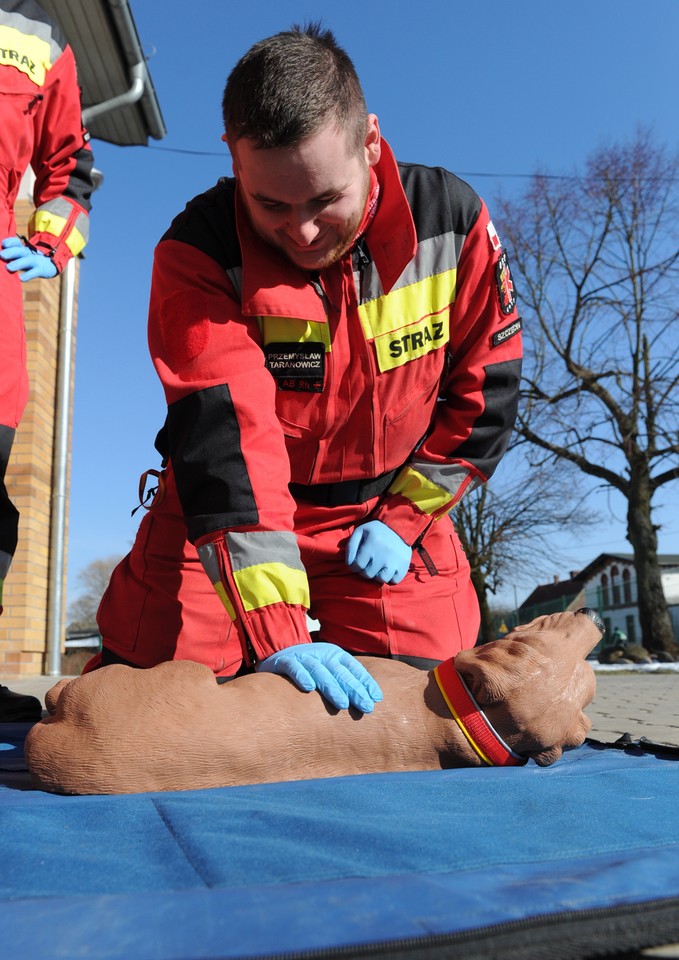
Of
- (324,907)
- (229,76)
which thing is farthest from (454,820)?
(229,76)

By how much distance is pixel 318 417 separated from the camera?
2520 millimetres

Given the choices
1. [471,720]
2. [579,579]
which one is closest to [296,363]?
[471,720]

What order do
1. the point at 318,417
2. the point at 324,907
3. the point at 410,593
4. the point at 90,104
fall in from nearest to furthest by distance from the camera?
1. the point at 324,907
2. the point at 318,417
3. the point at 410,593
4. the point at 90,104

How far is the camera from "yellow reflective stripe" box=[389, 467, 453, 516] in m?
2.71

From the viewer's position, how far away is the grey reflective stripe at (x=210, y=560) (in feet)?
6.50

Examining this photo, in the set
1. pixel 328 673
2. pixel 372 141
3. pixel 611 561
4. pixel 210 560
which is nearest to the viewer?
pixel 328 673

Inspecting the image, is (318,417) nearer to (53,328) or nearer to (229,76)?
(229,76)

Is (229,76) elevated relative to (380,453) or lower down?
elevated

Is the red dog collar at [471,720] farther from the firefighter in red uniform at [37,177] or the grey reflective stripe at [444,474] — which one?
the firefighter in red uniform at [37,177]

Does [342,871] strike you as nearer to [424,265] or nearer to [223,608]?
[223,608]

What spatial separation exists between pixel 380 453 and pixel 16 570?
4.91 m

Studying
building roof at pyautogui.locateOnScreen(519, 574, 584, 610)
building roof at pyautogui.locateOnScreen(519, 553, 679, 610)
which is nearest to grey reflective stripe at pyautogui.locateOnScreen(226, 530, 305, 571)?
building roof at pyautogui.locateOnScreen(519, 553, 679, 610)

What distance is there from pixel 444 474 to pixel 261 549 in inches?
38.3

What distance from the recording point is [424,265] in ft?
8.15
